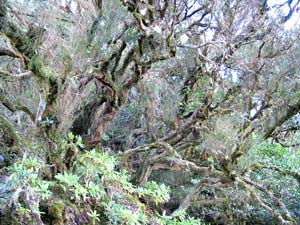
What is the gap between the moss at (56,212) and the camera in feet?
8.93

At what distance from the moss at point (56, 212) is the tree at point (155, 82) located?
369 millimetres

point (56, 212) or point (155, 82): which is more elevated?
point (155, 82)

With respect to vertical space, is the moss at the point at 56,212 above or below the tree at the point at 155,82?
below

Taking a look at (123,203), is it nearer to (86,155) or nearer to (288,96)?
(86,155)

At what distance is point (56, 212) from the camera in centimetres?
274

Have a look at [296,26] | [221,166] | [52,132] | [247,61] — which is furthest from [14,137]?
[296,26]

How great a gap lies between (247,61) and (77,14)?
2286 millimetres

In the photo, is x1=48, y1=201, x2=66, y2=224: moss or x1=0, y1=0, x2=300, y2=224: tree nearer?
x1=48, y1=201, x2=66, y2=224: moss

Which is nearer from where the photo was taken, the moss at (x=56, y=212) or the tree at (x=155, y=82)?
the moss at (x=56, y=212)

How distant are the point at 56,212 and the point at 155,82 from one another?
2.97 metres

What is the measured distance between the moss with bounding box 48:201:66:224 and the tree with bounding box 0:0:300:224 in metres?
0.37

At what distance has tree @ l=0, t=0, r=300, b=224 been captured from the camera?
3166mm

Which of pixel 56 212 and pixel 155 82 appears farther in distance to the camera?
pixel 155 82

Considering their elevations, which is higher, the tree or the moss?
the tree
